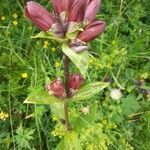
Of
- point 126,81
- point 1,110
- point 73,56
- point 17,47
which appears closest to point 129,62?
point 126,81

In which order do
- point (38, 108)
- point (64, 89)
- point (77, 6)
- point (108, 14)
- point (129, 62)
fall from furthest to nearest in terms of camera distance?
point (108, 14)
point (129, 62)
point (38, 108)
point (64, 89)
point (77, 6)

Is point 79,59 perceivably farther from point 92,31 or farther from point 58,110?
point 58,110

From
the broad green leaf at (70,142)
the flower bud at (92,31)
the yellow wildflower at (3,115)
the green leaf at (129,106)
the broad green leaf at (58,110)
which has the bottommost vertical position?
the green leaf at (129,106)

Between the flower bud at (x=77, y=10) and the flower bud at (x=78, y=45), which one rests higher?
the flower bud at (x=77, y=10)

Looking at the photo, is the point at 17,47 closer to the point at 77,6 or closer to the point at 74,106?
the point at 74,106

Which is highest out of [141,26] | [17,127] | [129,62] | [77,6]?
[77,6]

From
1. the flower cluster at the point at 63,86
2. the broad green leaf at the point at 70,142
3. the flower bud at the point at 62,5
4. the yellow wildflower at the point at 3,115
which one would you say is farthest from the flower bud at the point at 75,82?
the yellow wildflower at the point at 3,115

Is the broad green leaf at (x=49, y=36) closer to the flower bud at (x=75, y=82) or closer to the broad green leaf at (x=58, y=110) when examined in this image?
the flower bud at (x=75, y=82)

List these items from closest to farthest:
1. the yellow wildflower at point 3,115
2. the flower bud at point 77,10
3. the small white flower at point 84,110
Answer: the flower bud at point 77,10
the small white flower at point 84,110
the yellow wildflower at point 3,115
